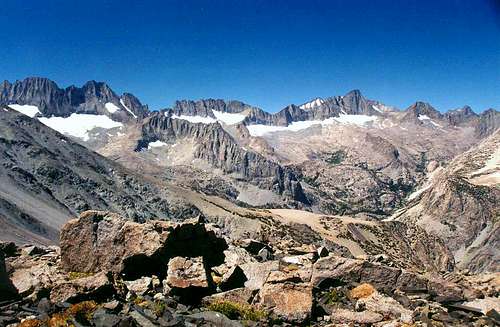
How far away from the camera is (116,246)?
20562 millimetres

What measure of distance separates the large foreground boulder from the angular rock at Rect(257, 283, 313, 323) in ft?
16.5

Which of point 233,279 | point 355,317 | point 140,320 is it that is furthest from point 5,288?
point 355,317

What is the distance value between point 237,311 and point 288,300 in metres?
2.02

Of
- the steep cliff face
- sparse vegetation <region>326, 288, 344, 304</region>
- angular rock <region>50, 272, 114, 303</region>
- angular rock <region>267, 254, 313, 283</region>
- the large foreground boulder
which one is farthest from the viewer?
the steep cliff face

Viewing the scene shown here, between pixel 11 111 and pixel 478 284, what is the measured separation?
160465 millimetres

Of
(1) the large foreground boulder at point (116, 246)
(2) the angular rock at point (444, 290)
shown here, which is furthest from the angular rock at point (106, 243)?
(2) the angular rock at point (444, 290)

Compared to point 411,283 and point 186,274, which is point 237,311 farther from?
point 411,283

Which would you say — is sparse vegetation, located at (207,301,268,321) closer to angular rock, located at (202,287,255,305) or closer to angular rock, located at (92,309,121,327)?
angular rock, located at (202,287,255,305)

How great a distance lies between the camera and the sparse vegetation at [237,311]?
55.2ft

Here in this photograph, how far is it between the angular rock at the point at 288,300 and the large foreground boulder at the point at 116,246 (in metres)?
5.04

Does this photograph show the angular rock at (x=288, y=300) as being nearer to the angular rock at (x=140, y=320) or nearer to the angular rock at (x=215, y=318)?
the angular rock at (x=215, y=318)

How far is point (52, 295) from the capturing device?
Result: 16.4 metres

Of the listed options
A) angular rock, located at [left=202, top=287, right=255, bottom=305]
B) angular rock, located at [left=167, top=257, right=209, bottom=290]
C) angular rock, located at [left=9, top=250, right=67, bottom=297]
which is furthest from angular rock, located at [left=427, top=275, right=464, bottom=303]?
angular rock, located at [left=9, top=250, right=67, bottom=297]

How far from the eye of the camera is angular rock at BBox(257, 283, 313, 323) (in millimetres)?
17328
